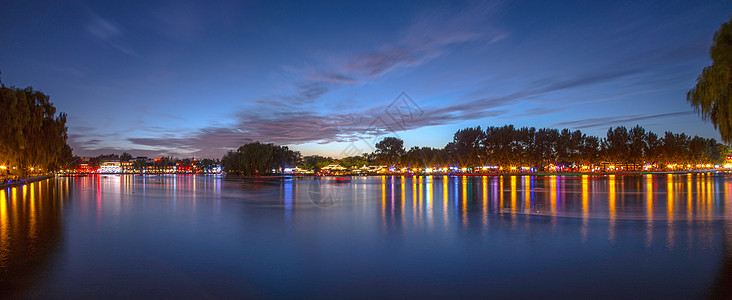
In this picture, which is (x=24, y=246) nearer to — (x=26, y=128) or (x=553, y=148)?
(x=26, y=128)

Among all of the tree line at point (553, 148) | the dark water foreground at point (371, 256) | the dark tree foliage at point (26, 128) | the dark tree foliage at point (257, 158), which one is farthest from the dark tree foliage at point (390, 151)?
the dark water foreground at point (371, 256)

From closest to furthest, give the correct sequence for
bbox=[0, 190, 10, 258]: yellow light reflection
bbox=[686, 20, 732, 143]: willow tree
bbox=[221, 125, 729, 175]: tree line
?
1. bbox=[0, 190, 10, 258]: yellow light reflection
2. bbox=[686, 20, 732, 143]: willow tree
3. bbox=[221, 125, 729, 175]: tree line

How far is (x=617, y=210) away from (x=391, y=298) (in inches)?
535

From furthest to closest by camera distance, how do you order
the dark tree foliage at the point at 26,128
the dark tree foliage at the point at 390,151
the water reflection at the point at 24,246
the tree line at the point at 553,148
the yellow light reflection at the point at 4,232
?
the dark tree foliage at the point at 390,151 < the tree line at the point at 553,148 < the dark tree foliage at the point at 26,128 < the yellow light reflection at the point at 4,232 < the water reflection at the point at 24,246

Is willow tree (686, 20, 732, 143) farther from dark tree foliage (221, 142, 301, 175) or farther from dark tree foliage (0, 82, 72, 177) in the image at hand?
dark tree foliage (221, 142, 301, 175)

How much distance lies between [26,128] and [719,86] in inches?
1567

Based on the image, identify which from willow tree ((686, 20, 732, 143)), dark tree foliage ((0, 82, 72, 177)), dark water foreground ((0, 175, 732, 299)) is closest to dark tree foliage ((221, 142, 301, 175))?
dark tree foliage ((0, 82, 72, 177))

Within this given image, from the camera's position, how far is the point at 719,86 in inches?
401

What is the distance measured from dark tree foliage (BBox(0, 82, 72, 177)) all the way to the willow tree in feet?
107

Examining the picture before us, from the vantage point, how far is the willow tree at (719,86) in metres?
9.90

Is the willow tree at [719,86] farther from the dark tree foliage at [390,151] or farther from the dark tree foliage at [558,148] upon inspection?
the dark tree foliage at [390,151]

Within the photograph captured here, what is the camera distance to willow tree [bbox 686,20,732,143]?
9.90 meters

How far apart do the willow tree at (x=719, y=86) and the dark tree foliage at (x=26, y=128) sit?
3267 cm

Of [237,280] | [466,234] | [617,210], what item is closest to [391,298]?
[237,280]
